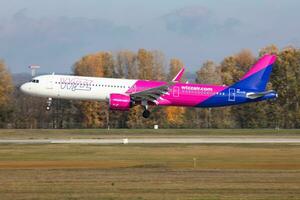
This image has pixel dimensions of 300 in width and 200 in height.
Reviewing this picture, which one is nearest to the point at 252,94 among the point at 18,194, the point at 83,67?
the point at 18,194

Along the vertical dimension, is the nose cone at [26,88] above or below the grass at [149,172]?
above

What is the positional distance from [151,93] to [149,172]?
104ft

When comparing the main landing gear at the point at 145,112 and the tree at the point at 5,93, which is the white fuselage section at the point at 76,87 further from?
the tree at the point at 5,93

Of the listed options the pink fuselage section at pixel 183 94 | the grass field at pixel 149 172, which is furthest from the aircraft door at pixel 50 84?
the grass field at pixel 149 172

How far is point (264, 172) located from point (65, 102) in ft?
277

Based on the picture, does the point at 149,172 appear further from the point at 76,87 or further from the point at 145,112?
the point at 145,112

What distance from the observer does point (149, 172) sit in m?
32.9

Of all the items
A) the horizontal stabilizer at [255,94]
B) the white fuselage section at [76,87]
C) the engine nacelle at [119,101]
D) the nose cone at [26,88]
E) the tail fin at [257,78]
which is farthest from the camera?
the tail fin at [257,78]

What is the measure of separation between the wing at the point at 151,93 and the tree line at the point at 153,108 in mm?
35651

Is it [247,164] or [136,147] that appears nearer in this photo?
[247,164]

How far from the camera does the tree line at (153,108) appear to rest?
10262 cm

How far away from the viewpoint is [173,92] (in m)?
65.4

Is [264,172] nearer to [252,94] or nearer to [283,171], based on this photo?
[283,171]

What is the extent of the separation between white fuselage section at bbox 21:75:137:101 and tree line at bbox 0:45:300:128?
117ft
